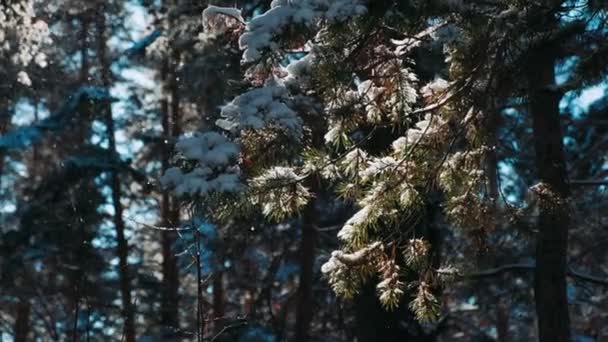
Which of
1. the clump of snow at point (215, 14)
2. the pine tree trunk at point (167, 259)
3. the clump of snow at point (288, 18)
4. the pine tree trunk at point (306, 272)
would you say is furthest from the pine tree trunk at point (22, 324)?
the clump of snow at point (288, 18)

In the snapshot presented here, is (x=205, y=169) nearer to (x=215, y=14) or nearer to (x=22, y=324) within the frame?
(x=215, y=14)

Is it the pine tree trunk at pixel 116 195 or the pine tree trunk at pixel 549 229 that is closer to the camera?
the pine tree trunk at pixel 549 229

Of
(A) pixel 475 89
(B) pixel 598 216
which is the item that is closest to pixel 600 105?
(B) pixel 598 216

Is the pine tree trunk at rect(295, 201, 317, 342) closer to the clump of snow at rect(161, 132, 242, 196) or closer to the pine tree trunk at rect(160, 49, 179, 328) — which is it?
the pine tree trunk at rect(160, 49, 179, 328)

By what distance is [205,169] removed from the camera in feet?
11.9

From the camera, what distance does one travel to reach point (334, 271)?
433 cm

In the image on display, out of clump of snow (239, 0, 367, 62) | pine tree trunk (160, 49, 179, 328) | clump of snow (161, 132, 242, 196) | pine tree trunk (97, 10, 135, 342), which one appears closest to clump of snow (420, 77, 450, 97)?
clump of snow (239, 0, 367, 62)

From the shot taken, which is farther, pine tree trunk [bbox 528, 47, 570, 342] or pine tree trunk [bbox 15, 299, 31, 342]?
pine tree trunk [bbox 15, 299, 31, 342]

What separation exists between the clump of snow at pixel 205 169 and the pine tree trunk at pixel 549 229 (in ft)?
10.5

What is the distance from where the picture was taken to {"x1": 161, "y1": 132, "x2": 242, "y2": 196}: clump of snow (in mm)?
3549

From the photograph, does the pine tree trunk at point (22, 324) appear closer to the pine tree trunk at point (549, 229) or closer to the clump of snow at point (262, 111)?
the pine tree trunk at point (549, 229)

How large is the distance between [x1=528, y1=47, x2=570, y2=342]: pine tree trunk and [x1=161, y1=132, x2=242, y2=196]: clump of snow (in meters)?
3.21

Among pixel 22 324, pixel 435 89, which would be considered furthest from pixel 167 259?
pixel 435 89

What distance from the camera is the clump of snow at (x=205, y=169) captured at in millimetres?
3549
